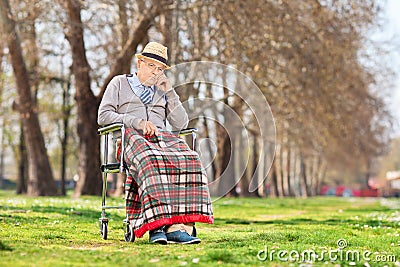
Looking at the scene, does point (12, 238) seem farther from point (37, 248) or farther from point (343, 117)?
point (343, 117)

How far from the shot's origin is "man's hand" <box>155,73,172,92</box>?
7105mm

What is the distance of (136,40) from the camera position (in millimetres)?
19406

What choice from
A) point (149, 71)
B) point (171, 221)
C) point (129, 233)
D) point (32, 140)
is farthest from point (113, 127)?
point (32, 140)

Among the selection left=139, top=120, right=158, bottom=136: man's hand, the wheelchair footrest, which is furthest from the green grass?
left=139, top=120, right=158, bottom=136: man's hand

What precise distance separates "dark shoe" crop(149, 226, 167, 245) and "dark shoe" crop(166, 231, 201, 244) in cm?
9

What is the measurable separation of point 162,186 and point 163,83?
→ 1.28m

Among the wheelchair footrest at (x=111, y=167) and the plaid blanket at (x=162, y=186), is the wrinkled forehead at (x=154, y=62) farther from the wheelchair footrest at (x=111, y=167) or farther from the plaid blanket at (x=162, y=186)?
the wheelchair footrest at (x=111, y=167)

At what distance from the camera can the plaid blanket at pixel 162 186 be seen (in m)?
6.31

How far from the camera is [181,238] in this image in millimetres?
6305

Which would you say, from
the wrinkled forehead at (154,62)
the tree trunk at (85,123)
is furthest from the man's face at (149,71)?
the tree trunk at (85,123)
